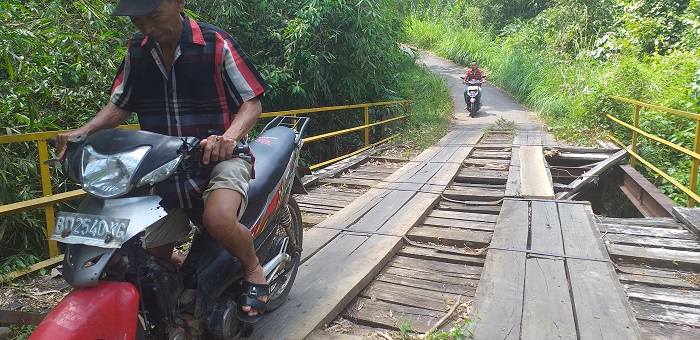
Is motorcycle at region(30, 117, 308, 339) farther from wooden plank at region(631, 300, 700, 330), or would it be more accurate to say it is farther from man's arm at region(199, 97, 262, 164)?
wooden plank at region(631, 300, 700, 330)

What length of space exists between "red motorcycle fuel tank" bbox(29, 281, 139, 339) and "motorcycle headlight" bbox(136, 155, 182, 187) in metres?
0.34

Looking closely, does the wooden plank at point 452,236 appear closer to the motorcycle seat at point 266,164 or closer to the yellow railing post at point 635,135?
the motorcycle seat at point 266,164

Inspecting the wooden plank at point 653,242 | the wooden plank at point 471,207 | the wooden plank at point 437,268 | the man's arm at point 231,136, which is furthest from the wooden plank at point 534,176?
the man's arm at point 231,136

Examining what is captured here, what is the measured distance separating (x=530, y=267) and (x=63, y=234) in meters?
2.84

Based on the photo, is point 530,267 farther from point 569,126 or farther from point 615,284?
point 569,126

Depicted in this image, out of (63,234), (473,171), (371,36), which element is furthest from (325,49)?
(63,234)

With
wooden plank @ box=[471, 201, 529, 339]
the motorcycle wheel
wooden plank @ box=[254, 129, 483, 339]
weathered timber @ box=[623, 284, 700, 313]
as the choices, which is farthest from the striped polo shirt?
weathered timber @ box=[623, 284, 700, 313]

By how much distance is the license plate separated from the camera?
1538 mm

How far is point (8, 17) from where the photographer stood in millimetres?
3305

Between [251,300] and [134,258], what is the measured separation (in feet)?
1.89

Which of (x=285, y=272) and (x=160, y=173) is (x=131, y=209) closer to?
(x=160, y=173)

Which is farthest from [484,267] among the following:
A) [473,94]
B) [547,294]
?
[473,94]

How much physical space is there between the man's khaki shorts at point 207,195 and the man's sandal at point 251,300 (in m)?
Result: 0.31

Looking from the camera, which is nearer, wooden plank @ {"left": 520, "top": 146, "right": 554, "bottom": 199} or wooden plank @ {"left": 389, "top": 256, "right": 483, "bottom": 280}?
wooden plank @ {"left": 389, "top": 256, "right": 483, "bottom": 280}
